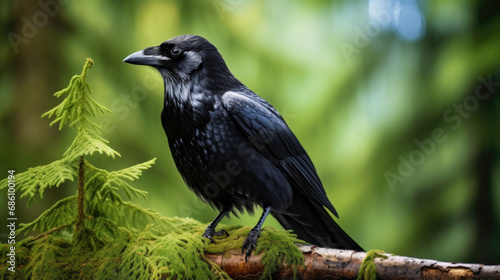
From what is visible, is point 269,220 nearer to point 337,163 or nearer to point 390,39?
point 337,163

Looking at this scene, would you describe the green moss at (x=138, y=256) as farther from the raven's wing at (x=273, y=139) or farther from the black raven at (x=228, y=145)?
the raven's wing at (x=273, y=139)

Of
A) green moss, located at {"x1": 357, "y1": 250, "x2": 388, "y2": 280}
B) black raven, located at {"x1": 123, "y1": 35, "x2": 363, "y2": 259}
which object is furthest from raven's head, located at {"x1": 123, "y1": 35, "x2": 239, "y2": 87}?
green moss, located at {"x1": 357, "y1": 250, "x2": 388, "y2": 280}

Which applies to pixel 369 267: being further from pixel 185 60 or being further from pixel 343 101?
pixel 343 101

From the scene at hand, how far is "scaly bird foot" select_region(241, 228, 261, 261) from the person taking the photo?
240 centimetres

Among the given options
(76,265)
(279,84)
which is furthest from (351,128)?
(76,265)

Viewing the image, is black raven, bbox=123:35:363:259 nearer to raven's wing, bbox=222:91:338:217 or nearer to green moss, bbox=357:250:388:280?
raven's wing, bbox=222:91:338:217

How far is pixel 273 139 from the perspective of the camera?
110 inches

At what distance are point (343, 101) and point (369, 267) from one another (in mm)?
2486

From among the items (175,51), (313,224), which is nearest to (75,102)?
(175,51)

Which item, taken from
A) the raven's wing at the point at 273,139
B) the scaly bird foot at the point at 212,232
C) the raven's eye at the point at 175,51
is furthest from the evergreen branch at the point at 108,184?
the raven's eye at the point at 175,51

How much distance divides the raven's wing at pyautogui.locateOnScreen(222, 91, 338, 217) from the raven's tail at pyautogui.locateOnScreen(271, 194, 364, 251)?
96 millimetres

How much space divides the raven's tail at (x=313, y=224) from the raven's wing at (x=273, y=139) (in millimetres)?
96

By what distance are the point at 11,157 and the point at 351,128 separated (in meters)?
3.01

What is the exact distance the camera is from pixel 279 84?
4406mm
